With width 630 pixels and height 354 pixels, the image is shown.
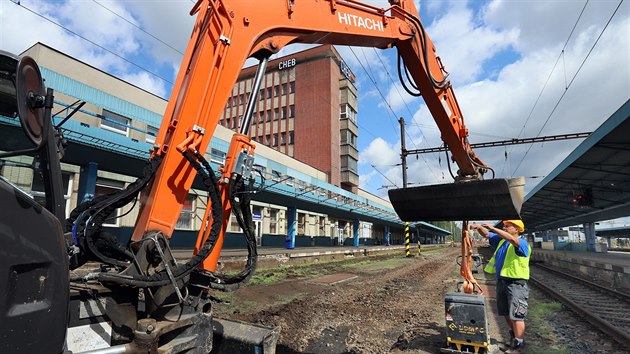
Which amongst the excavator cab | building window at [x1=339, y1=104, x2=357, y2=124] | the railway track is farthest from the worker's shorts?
building window at [x1=339, y1=104, x2=357, y2=124]

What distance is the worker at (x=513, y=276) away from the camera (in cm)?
499

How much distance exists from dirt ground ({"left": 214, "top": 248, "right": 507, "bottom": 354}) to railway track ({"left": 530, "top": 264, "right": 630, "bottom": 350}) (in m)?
1.93


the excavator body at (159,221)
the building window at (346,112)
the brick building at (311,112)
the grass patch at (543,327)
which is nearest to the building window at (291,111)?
the brick building at (311,112)

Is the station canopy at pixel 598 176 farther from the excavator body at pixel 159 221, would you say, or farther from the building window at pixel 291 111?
the building window at pixel 291 111

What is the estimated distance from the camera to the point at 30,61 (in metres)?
1.93

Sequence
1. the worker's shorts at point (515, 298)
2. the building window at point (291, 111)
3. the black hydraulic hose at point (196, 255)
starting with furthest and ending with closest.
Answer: the building window at point (291, 111) < the worker's shorts at point (515, 298) < the black hydraulic hose at point (196, 255)

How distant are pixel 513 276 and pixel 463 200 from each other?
1.39 meters

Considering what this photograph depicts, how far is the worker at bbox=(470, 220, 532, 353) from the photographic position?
499 centimetres

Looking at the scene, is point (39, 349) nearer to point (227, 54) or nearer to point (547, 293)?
point (227, 54)

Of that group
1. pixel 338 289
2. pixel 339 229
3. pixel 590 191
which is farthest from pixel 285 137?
pixel 338 289

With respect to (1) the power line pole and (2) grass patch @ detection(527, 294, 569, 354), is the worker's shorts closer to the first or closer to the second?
(2) grass patch @ detection(527, 294, 569, 354)

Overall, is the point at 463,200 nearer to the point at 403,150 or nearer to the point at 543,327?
the point at 543,327

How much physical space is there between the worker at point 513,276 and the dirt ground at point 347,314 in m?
0.61

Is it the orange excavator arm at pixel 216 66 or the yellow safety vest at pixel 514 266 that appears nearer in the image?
the orange excavator arm at pixel 216 66
